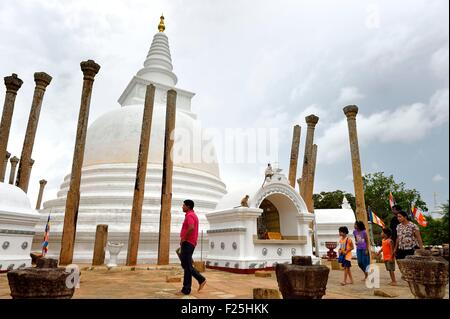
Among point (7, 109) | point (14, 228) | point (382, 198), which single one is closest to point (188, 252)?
point (14, 228)

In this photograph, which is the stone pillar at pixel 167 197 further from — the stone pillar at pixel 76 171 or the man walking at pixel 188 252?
the man walking at pixel 188 252

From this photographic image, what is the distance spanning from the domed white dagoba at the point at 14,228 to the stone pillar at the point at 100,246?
2341 millimetres

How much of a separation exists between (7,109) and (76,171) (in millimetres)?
4274

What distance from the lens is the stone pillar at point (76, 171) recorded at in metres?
11.0

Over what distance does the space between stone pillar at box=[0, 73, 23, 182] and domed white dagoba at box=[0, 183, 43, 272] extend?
325 cm

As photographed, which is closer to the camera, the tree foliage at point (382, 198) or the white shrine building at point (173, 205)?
the white shrine building at point (173, 205)

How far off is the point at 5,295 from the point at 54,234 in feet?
30.9

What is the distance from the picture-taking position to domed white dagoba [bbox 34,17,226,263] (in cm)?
1420

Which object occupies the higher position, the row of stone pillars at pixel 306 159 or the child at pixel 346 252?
the row of stone pillars at pixel 306 159

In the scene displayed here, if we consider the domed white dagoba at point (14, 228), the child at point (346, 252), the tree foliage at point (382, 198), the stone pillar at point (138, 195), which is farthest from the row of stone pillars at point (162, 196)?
the tree foliage at point (382, 198)

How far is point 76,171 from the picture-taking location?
11883 mm
